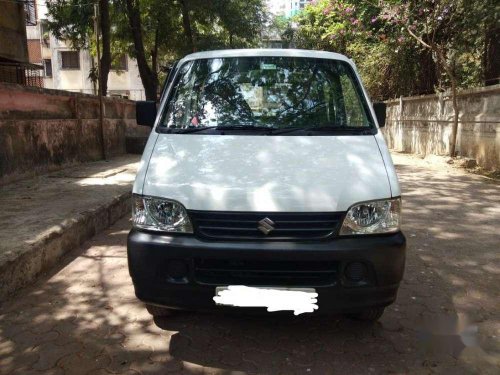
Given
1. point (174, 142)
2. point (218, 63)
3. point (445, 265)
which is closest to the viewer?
point (174, 142)

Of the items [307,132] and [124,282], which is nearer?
[307,132]

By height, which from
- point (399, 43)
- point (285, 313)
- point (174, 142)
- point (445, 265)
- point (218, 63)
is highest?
point (399, 43)

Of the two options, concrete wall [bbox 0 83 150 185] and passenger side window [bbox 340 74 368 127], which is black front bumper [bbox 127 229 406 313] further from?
concrete wall [bbox 0 83 150 185]

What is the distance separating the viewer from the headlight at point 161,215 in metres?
2.86

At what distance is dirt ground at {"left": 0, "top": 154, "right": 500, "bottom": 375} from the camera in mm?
2861

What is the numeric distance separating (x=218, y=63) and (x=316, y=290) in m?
2.18

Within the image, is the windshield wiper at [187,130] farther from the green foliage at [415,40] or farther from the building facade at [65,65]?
the building facade at [65,65]

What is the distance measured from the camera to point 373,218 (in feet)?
9.43

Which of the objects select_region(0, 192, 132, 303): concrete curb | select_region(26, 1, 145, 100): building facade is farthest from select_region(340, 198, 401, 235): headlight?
select_region(26, 1, 145, 100): building facade

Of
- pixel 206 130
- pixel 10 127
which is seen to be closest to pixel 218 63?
pixel 206 130

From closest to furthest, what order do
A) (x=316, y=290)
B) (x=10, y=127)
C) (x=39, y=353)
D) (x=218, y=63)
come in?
(x=316, y=290) → (x=39, y=353) → (x=218, y=63) → (x=10, y=127)

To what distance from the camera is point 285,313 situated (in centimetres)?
284

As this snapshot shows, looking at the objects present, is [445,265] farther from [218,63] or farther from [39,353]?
[39,353]

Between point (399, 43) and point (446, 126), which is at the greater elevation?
point (399, 43)
